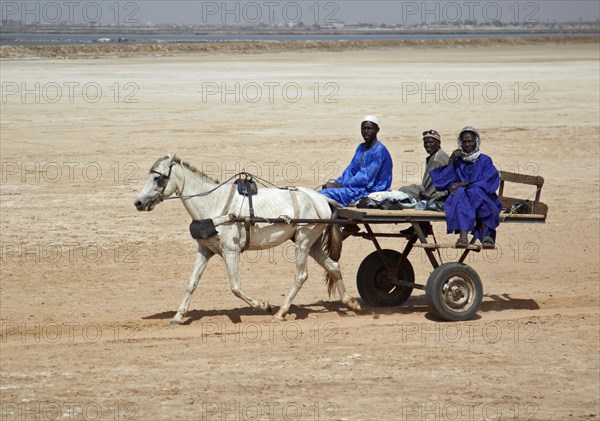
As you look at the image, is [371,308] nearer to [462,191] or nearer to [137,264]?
[462,191]

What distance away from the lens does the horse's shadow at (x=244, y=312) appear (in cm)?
1306

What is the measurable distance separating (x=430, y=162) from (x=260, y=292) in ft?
10.5

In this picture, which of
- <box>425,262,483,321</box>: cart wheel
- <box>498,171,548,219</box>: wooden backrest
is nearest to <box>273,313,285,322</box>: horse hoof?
<box>425,262,483,321</box>: cart wheel

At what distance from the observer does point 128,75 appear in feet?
152

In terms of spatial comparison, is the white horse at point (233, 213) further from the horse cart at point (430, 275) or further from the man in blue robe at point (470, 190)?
the man in blue robe at point (470, 190)

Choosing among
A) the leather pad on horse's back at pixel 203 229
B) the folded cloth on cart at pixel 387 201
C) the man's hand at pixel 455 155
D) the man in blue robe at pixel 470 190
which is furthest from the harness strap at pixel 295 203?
the man's hand at pixel 455 155

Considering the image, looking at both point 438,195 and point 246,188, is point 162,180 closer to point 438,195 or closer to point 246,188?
point 246,188

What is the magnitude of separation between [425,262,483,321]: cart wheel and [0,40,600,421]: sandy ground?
313mm

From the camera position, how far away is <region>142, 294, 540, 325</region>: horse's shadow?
13148 millimetres

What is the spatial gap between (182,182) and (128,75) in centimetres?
3504

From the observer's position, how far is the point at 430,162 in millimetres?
13227

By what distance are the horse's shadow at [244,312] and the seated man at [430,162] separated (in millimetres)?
1709

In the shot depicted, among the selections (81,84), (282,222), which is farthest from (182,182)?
(81,84)

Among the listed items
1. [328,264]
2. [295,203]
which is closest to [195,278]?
[295,203]
